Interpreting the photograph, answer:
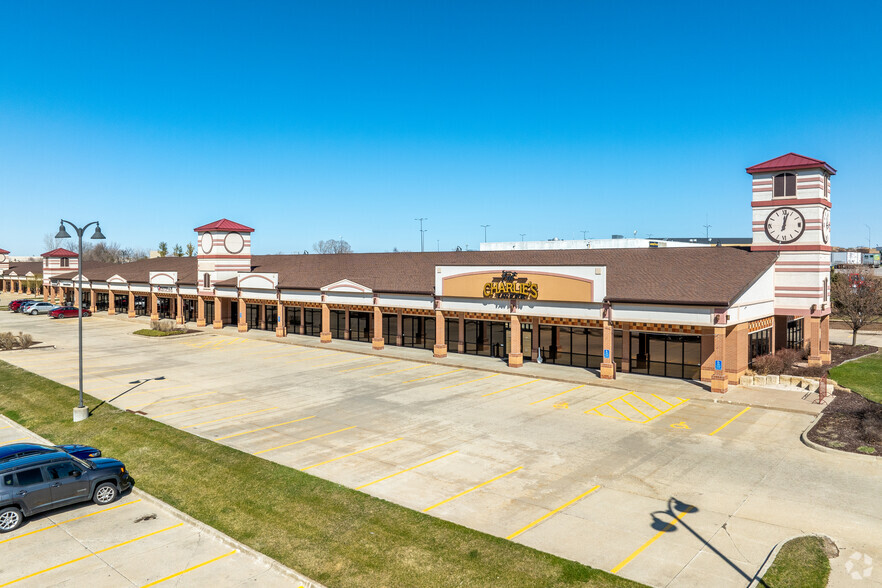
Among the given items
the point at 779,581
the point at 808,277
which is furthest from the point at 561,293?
the point at 779,581

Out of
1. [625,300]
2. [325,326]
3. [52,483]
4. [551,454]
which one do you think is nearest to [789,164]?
[625,300]

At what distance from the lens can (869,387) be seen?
30.6 metres

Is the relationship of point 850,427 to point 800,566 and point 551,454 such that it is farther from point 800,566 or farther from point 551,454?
point 800,566

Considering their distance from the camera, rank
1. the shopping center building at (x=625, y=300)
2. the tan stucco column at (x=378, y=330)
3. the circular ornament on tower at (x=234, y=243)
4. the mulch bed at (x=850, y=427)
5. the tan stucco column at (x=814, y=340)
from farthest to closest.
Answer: the circular ornament on tower at (x=234, y=243) < the tan stucco column at (x=378, y=330) < the tan stucco column at (x=814, y=340) < the shopping center building at (x=625, y=300) < the mulch bed at (x=850, y=427)

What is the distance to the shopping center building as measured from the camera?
31.5 m

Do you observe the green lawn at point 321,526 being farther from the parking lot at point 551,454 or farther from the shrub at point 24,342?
the shrub at point 24,342

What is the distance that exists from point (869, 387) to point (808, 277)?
26.1 ft

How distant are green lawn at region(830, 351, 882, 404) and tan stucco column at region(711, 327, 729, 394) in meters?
6.43

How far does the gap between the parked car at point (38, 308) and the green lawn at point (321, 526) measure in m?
61.1

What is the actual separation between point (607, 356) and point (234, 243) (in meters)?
39.8

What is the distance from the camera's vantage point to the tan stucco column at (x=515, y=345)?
36.0 metres

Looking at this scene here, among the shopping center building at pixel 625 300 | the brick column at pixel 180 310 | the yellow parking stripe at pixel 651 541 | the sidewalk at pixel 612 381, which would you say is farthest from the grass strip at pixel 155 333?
the yellow parking stripe at pixel 651 541

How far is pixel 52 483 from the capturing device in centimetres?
1473

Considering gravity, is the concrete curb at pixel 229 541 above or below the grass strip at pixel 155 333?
below
